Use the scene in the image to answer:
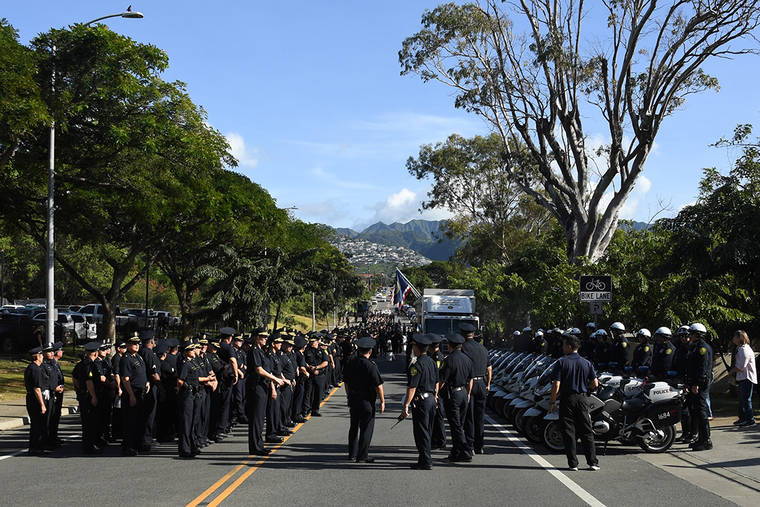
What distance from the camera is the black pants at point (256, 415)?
436 inches

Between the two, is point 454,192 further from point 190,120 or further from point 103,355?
point 103,355

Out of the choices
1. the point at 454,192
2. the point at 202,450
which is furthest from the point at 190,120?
the point at 454,192

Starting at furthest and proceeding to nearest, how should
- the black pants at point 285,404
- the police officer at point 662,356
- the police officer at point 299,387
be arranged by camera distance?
1. the police officer at point 299,387
2. the black pants at point 285,404
3. the police officer at point 662,356

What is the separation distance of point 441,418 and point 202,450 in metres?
3.65

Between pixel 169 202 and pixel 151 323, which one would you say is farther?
pixel 151 323

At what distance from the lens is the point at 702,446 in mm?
11641

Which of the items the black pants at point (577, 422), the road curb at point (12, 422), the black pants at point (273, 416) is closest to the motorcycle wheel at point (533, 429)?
the black pants at point (577, 422)

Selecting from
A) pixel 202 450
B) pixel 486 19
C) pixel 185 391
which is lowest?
pixel 202 450

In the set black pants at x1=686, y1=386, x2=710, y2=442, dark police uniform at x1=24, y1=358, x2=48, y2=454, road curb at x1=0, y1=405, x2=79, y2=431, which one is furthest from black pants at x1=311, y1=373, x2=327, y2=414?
black pants at x1=686, y1=386, x2=710, y2=442

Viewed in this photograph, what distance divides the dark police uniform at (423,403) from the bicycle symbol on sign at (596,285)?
812 centimetres

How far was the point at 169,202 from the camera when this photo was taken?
25.3 meters

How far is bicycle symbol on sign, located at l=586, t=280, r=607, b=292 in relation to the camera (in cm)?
1742

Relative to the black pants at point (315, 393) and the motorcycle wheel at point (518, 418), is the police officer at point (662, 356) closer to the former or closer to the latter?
the motorcycle wheel at point (518, 418)

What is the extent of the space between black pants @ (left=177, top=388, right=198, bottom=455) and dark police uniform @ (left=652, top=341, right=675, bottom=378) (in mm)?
7833
